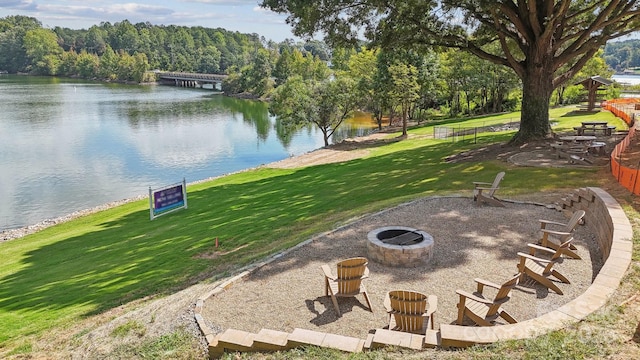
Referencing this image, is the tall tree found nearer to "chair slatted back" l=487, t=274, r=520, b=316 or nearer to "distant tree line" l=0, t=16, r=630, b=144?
"distant tree line" l=0, t=16, r=630, b=144

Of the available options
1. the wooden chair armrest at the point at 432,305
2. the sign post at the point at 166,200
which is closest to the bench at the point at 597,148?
the wooden chair armrest at the point at 432,305

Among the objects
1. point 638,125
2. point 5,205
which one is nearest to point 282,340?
point 638,125

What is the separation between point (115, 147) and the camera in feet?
161

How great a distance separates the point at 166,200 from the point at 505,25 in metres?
19.3

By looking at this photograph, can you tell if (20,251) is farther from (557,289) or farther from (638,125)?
(638,125)

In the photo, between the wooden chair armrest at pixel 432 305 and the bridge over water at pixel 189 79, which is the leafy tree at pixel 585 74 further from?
the bridge over water at pixel 189 79

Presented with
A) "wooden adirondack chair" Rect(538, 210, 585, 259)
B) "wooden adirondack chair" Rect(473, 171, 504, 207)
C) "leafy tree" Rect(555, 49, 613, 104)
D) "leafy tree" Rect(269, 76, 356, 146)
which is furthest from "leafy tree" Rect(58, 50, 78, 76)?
"wooden adirondack chair" Rect(538, 210, 585, 259)

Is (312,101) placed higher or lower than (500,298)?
higher

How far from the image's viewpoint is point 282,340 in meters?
7.31

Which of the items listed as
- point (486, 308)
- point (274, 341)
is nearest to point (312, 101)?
point (486, 308)

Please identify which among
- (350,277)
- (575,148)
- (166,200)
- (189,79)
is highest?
(189,79)

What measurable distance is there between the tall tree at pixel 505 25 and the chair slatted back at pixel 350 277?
13.5m

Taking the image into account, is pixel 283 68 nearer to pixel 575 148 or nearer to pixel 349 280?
pixel 575 148

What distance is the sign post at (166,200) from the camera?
21516 millimetres
